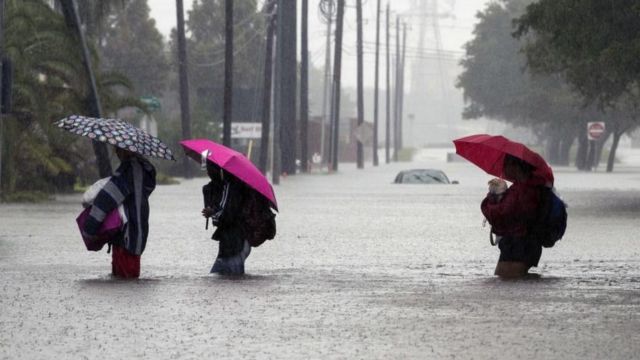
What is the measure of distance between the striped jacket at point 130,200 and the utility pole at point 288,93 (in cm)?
5485

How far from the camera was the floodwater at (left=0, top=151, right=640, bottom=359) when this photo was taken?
11.8 meters

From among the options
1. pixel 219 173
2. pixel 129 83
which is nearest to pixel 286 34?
pixel 129 83

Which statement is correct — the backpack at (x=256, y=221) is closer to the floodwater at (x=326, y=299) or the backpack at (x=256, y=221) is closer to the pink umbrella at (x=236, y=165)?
the pink umbrella at (x=236, y=165)

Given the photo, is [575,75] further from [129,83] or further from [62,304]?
[62,304]

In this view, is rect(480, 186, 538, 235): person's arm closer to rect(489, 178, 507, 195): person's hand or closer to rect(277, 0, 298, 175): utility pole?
rect(489, 178, 507, 195): person's hand

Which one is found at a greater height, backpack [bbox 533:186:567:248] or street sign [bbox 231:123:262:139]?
backpack [bbox 533:186:567:248]

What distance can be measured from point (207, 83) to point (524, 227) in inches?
3919

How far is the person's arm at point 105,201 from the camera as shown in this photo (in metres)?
17.0

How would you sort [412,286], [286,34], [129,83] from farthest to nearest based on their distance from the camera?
[286,34]
[129,83]
[412,286]

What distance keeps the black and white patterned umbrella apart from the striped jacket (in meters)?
0.22

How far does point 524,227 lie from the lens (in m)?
17.4

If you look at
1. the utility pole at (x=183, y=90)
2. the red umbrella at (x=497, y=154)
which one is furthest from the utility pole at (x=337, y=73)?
the red umbrella at (x=497, y=154)

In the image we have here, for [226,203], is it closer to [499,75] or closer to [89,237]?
[89,237]

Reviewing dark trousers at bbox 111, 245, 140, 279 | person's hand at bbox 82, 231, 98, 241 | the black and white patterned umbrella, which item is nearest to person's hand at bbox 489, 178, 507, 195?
the black and white patterned umbrella
